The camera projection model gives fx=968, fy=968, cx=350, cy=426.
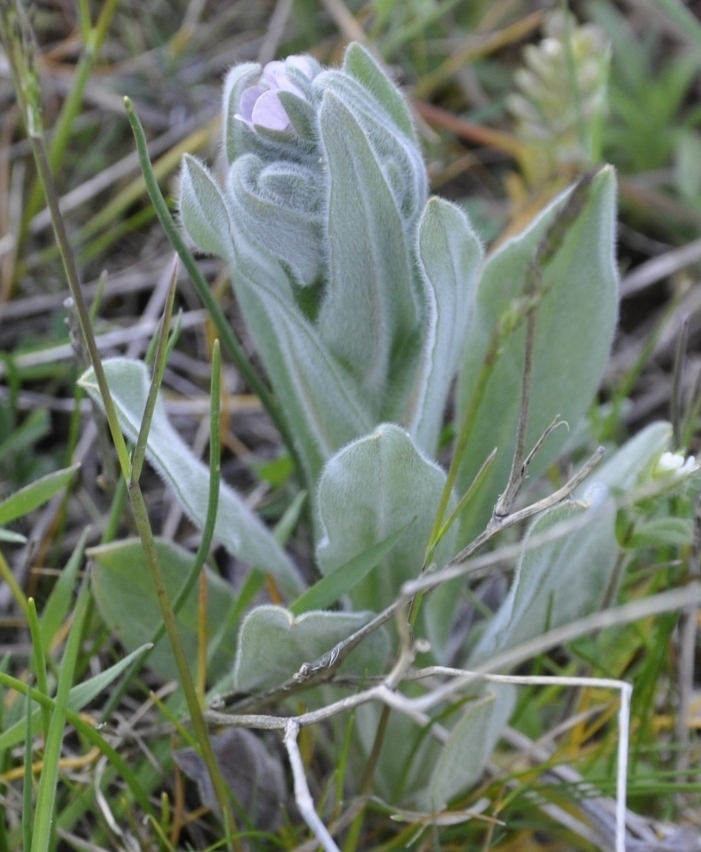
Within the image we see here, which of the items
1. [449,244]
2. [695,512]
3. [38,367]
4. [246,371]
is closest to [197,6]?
[38,367]

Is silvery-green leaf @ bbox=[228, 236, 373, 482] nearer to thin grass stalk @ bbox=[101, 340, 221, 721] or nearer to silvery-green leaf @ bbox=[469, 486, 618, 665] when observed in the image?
thin grass stalk @ bbox=[101, 340, 221, 721]

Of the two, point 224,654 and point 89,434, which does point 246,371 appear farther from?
point 89,434

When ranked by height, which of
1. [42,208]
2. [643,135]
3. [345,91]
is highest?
[345,91]

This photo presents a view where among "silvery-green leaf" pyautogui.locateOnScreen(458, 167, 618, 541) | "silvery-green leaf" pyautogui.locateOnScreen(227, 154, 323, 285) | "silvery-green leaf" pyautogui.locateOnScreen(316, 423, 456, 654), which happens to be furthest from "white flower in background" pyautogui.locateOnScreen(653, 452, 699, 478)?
"silvery-green leaf" pyautogui.locateOnScreen(227, 154, 323, 285)

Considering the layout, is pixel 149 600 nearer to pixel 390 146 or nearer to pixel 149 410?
pixel 149 410

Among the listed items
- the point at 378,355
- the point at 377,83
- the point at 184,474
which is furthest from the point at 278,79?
the point at 184,474

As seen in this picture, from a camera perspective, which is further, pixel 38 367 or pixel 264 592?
pixel 38 367

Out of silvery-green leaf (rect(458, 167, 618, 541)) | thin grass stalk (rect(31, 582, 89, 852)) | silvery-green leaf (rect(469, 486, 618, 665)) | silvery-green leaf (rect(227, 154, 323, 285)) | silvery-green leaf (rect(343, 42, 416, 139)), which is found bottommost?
silvery-green leaf (rect(469, 486, 618, 665))
